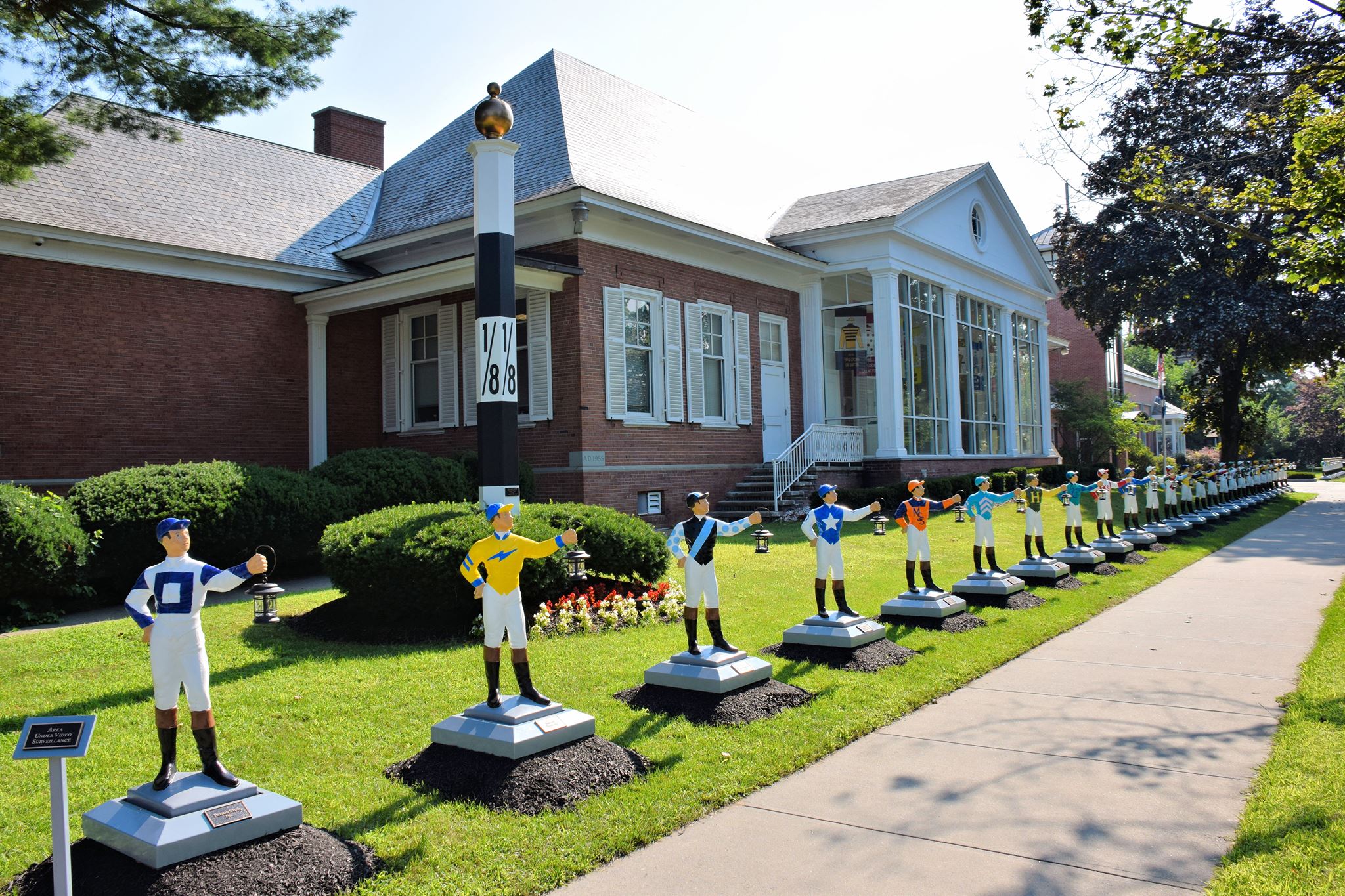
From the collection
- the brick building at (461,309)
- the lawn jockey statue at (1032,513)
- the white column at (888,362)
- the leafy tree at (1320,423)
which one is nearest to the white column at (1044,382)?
the brick building at (461,309)

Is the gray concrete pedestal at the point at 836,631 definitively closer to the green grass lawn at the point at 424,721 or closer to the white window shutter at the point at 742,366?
the green grass lawn at the point at 424,721

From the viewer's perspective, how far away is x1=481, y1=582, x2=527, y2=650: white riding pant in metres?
5.04

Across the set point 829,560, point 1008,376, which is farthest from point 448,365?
point 1008,376

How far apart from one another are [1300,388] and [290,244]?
80.9 meters

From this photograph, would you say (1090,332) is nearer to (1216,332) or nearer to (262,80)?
(1216,332)

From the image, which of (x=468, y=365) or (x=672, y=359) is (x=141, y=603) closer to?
(x=468, y=365)

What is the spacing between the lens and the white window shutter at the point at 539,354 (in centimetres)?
1638

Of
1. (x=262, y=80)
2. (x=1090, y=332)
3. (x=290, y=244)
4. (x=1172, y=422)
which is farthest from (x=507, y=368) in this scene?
(x=1172, y=422)

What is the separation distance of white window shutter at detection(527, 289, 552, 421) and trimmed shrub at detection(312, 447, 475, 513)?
2.89 metres

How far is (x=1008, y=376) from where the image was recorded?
28953mm

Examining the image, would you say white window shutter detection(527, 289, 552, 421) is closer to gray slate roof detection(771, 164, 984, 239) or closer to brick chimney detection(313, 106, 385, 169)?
gray slate roof detection(771, 164, 984, 239)

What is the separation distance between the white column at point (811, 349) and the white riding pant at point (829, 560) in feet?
48.2

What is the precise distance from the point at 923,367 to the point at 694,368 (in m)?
8.04

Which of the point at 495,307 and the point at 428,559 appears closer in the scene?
the point at 428,559
